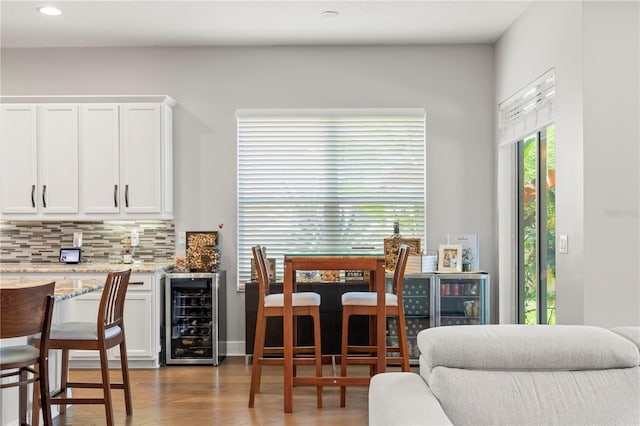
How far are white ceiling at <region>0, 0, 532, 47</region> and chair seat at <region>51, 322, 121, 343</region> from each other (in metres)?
2.56

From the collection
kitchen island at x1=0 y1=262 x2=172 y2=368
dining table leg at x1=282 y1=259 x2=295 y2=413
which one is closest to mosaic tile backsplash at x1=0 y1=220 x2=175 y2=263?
kitchen island at x1=0 y1=262 x2=172 y2=368

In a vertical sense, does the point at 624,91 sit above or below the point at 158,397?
above

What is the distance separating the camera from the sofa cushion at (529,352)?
2275mm

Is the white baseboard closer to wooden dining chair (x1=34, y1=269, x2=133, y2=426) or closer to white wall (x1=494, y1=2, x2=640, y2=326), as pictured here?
wooden dining chair (x1=34, y1=269, x2=133, y2=426)

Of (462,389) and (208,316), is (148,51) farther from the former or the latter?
(462,389)

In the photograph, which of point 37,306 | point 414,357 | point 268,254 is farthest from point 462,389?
point 268,254

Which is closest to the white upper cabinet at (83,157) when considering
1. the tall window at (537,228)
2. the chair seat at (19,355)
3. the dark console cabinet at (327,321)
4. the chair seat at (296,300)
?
the dark console cabinet at (327,321)

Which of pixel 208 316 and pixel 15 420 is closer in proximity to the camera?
pixel 15 420

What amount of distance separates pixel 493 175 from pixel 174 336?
3.35m

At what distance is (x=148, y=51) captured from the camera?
20.5ft

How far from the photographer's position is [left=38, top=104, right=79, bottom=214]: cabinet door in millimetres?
5848

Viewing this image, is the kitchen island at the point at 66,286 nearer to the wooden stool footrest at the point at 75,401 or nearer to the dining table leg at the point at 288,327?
the wooden stool footrest at the point at 75,401

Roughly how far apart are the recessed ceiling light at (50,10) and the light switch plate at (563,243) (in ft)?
13.8

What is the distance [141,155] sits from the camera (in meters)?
5.84
